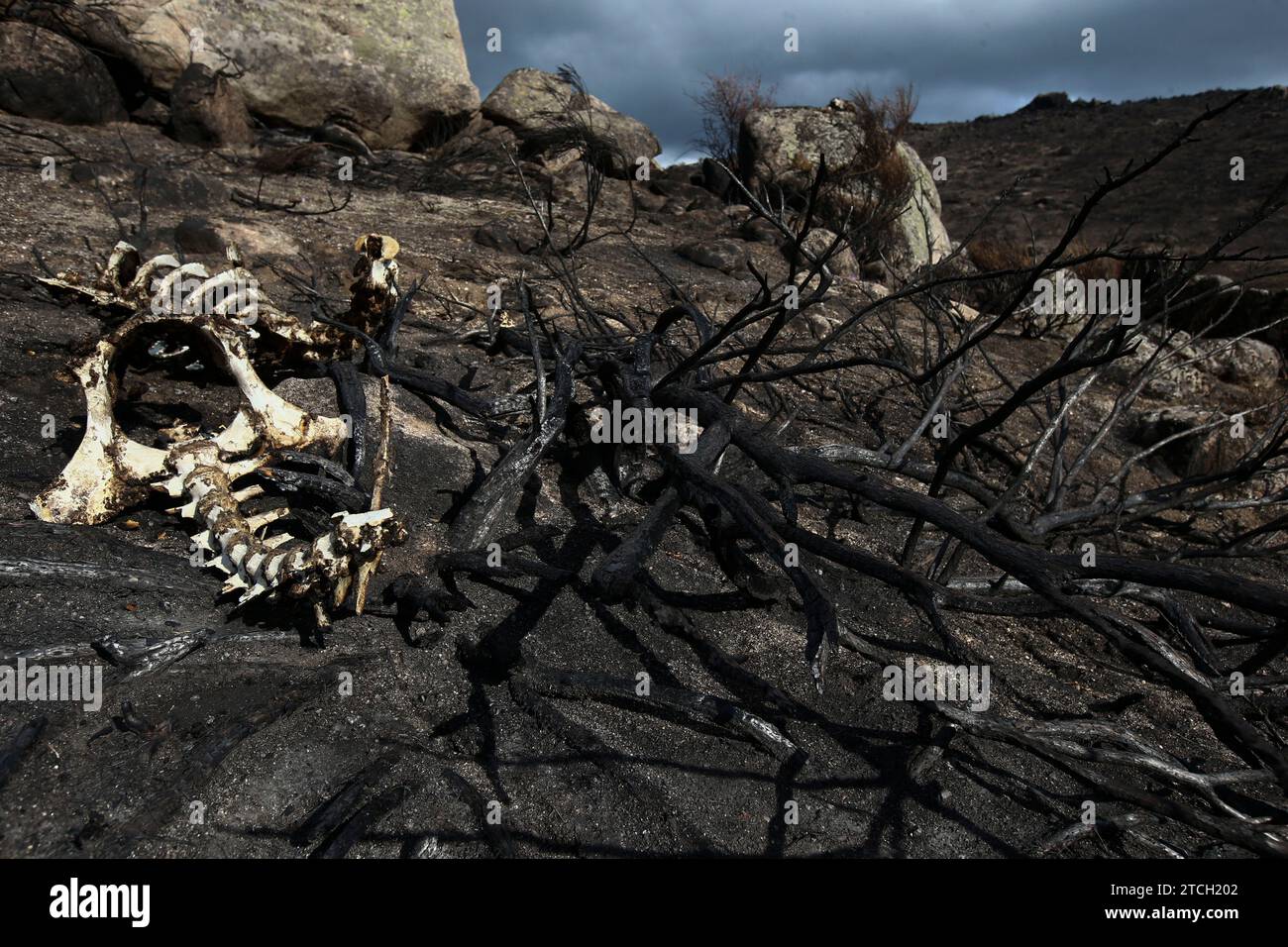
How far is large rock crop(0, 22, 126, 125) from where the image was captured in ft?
22.9

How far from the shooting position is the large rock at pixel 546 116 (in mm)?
10023

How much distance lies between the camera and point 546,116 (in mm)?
9719

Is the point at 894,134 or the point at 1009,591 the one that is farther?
the point at 894,134

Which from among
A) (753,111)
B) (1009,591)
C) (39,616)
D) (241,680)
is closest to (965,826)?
(1009,591)

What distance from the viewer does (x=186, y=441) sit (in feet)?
9.43

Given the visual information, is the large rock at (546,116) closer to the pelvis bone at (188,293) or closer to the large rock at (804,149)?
the large rock at (804,149)

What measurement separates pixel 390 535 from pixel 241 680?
56 cm

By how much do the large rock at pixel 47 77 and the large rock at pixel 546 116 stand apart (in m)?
4.33

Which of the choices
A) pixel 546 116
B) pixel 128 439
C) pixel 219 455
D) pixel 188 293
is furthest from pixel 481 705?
pixel 546 116

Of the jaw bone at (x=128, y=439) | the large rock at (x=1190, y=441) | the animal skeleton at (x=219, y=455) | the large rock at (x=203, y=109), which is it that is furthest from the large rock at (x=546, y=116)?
the jaw bone at (x=128, y=439)

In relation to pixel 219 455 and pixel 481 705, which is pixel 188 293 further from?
pixel 481 705

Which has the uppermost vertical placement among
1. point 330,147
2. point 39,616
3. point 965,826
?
point 330,147

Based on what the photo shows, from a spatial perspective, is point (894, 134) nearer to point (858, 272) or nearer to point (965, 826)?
point (858, 272)

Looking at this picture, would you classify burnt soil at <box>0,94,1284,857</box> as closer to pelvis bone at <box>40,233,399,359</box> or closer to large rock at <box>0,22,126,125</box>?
pelvis bone at <box>40,233,399,359</box>
